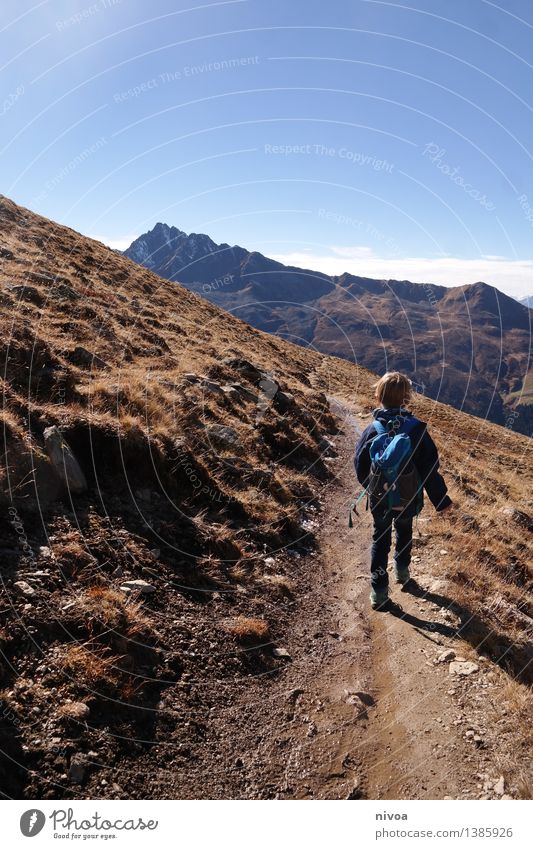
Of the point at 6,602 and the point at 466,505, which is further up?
the point at 466,505

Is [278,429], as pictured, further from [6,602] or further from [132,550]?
[6,602]

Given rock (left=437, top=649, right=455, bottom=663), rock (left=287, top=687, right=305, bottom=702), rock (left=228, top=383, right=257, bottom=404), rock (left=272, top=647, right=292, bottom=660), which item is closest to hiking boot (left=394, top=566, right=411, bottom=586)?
rock (left=437, top=649, right=455, bottom=663)

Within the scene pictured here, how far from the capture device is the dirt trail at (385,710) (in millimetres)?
4484

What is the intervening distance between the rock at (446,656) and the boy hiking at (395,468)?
1293 mm

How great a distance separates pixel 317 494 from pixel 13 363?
774cm

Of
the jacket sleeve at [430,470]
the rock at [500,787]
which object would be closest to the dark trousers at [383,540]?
the jacket sleeve at [430,470]

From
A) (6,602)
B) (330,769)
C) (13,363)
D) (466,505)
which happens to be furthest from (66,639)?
(466,505)

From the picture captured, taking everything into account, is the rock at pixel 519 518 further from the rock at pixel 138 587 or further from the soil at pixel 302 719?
the rock at pixel 138 587

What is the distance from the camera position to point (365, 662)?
6215 millimetres

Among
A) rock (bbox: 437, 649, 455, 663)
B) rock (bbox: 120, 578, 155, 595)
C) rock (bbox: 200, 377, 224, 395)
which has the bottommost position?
rock (bbox: 120, 578, 155, 595)

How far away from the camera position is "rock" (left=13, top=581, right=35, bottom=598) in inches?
203

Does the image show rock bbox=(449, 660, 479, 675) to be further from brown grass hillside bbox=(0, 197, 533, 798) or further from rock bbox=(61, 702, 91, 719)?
rock bbox=(61, 702, 91, 719)

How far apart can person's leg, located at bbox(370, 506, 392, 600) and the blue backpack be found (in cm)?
20

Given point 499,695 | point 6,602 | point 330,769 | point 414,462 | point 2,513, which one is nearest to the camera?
point 330,769
